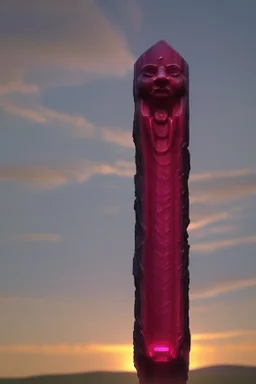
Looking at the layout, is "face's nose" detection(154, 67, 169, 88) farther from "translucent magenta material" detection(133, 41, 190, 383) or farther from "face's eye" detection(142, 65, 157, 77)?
"face's eye" detection(142, 65, 157, 77)

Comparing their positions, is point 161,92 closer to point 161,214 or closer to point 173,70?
point 173,70

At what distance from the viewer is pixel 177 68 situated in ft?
47.2

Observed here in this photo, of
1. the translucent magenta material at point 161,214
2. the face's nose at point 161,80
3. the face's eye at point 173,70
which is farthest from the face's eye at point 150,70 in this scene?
the face's eye at point 173,70

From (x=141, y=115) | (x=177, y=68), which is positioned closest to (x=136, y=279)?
(x=141, y=115)

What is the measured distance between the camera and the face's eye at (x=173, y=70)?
14.4 meters

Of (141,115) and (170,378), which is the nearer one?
(170,378)

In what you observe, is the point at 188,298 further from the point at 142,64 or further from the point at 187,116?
the point at 142,64

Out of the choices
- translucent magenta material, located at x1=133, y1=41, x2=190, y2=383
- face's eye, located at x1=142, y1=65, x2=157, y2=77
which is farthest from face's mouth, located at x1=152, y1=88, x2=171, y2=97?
face's eye, located at x1=142, y1=65, x2=157, y2=77

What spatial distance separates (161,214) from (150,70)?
9.32 feet

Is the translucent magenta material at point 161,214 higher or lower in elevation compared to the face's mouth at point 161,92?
lower

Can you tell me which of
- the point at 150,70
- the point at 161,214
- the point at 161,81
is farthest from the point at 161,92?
the point at 161,214

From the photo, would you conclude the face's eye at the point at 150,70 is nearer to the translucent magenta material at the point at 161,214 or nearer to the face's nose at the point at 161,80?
the translucent magenta material at the point at 161,214

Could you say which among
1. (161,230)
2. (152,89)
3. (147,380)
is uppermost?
(152,89)

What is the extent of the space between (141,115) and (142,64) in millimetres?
1029
